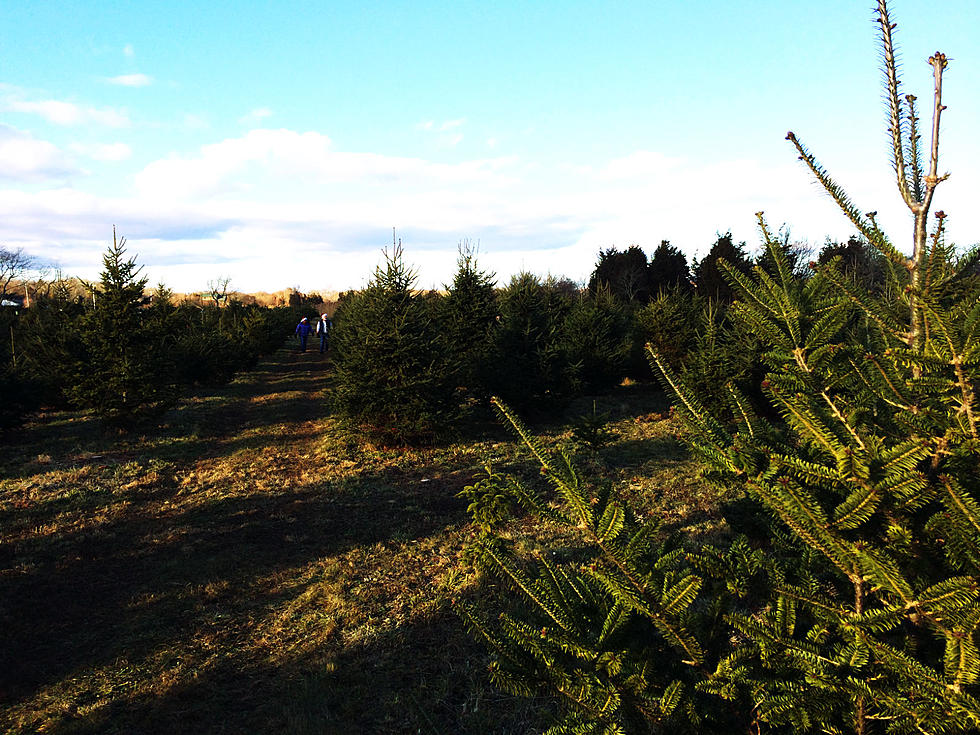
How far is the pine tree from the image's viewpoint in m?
1.38

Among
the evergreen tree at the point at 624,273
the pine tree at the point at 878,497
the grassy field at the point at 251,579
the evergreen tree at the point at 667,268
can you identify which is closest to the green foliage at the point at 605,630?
the pine tree at the point at 878,497

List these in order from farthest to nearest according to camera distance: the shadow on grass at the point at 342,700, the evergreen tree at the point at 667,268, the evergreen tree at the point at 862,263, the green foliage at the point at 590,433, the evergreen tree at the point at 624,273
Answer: the evergreen tree at the point at 667,268 → the evergreen tree at the point at 624,273 → the green foliage at the point at 590,433 → the shadow on grass at the point at 342,700 → the evergreen tree at the point at 862,263

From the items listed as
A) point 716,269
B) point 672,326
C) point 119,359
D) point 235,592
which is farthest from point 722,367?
point 716,269

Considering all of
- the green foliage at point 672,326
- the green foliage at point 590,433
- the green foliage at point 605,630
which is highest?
the green foliage at point 672,326

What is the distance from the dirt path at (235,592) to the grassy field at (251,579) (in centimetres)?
2

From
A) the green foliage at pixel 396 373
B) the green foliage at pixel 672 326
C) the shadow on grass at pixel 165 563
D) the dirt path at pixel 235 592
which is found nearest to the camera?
the dirt path at pixel 235 592

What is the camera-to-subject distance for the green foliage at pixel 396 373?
1144 cm

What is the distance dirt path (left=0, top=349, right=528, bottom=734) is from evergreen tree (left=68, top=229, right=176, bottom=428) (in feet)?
3.53

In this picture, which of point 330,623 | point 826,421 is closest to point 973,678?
point 826,421

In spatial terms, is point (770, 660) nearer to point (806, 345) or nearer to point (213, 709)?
point (806, 345)

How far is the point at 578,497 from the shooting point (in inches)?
62.9

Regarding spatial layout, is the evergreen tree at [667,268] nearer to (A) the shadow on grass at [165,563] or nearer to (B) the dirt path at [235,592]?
(B) the dirt path at [235,592]

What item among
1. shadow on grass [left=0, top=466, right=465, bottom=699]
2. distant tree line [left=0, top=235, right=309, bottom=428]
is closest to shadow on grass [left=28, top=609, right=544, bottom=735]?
shadow on grass [left=0, top=466, right=465, bottom=699]

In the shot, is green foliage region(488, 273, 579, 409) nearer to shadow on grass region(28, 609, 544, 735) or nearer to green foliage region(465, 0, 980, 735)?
shadow on grass region(28, 609, 544, 735)
